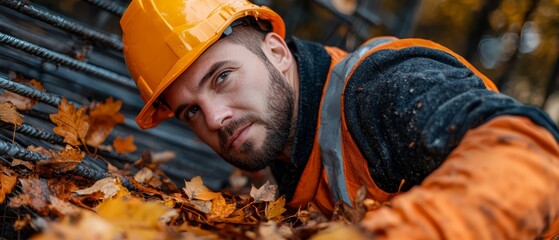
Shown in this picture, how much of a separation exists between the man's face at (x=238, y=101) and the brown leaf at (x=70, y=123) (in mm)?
427

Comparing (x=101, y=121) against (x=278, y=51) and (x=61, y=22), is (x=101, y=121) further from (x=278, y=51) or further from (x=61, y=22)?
(x=278, y=51)

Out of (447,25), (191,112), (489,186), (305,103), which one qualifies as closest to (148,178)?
(191,112)

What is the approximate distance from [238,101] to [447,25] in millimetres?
9372

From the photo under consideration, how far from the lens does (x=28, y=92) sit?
214cm

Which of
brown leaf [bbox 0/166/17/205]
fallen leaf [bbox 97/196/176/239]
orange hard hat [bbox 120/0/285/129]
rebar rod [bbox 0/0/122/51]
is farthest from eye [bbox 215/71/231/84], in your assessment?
fallen leaf [bbox 97/196/176/239]

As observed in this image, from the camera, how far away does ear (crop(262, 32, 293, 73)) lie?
8.02ft

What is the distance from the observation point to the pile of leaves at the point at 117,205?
1.09m

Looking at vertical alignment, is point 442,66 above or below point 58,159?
above

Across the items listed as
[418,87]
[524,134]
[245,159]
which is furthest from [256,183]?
[524,134]

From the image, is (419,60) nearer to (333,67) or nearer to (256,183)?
(333,67)

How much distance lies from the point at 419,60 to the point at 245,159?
84 centimetres

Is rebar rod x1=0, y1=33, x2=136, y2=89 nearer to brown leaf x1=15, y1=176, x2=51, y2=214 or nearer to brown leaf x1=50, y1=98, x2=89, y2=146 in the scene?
brown leaf x1=50, y1=98, x2=89, y2=146

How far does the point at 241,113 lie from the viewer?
2.17 metres

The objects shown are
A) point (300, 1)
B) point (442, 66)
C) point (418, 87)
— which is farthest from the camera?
point (300, 1)
